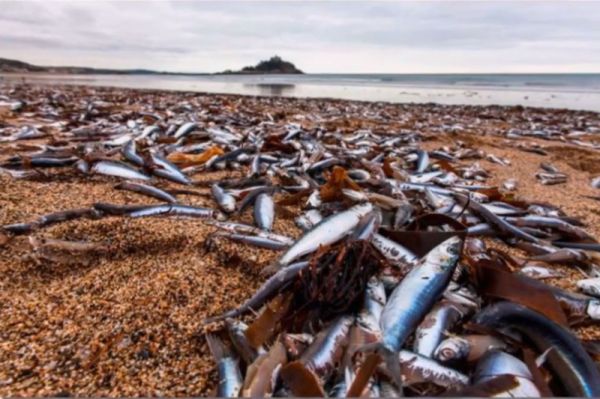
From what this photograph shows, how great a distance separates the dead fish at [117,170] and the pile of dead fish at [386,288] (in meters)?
0.02

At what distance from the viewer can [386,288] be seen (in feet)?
6.52

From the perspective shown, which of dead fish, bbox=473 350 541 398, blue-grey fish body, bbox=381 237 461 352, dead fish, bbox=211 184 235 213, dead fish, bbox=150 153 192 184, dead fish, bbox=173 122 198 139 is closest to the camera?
dead fish, bbox=473 350 541 398

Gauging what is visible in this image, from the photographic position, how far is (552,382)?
1.48 m

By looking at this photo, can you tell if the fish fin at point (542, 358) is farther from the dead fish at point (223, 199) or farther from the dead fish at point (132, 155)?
the dead fish at point (132, 155)

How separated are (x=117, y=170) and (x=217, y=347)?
2807mm

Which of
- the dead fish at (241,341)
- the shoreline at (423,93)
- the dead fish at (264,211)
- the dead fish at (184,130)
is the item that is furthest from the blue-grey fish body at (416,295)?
the shoreline at (423,93)

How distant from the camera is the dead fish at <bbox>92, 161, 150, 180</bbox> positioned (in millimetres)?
3932

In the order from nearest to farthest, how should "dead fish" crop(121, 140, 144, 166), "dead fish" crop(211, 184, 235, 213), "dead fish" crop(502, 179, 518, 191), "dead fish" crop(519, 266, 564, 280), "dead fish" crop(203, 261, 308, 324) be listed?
"dead fish" crop(203, 261, 308, 324) → "dead fish" crop(519, 266, 564, 280) → "dead fish" crop(211, 184, 235, 213) → "dead fish" crop(121, 140, 144, 166) → "dead fish" crop(502, 179, 518, 191)

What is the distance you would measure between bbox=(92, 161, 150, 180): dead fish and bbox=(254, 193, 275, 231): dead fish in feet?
4.57

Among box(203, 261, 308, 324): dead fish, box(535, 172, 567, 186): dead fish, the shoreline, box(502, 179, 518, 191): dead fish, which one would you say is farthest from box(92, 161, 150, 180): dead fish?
the shoreline

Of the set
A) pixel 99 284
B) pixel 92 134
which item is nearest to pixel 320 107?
pixel 92 134

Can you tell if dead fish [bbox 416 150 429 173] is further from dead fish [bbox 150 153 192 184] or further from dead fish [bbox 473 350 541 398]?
dead fish [bbox 473 350 541 398]

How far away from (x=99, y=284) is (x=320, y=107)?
1255 centimetres

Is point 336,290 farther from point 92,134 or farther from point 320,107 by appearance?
point 320,107
